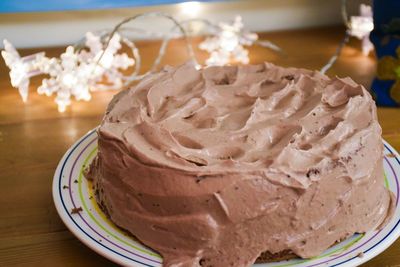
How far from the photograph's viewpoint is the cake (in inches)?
38.8

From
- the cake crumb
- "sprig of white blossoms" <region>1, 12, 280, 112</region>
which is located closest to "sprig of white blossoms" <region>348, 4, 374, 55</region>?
"sprig of white blossoms" <region>1, 12, 280, 112</region>

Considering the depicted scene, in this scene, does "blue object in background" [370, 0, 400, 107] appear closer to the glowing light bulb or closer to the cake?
the cake

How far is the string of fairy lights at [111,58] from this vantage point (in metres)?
1.72

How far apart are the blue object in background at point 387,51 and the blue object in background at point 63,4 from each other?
25.0 inches

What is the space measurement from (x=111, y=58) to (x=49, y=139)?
0.98 feet

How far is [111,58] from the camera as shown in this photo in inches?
68.2

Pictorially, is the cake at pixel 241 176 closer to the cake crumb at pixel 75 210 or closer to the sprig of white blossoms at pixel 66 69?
the cake crumb at pixel 75 210

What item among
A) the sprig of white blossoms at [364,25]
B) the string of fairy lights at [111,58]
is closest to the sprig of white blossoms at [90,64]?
the string of fairy lights at [111,58]

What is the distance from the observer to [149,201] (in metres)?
1.02

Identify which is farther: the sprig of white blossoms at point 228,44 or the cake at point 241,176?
the sprig of white blossoms at point 228,44

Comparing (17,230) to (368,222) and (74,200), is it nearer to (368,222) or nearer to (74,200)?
(74,200)

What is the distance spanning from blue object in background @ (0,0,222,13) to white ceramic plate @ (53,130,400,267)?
80cm

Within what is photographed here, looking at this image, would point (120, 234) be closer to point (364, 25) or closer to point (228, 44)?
point (228, 44)

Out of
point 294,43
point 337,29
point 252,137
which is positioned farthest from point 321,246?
point 337,29
